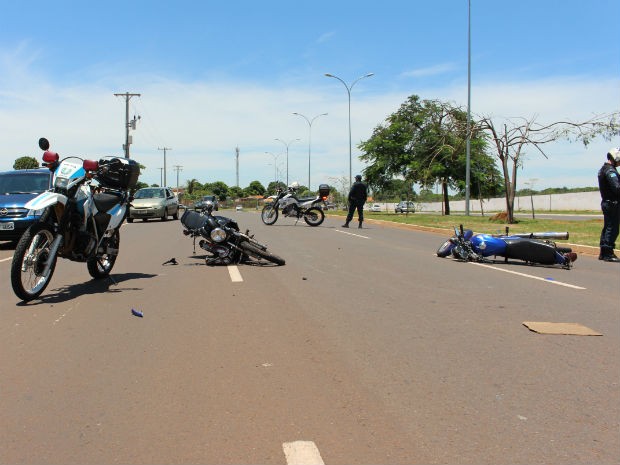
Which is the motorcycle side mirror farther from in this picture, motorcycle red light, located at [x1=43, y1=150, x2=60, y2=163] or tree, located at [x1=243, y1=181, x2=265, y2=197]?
tree, located at [x1=243, y1=181, x2=265, y2=197]

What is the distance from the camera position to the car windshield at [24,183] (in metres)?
14.3

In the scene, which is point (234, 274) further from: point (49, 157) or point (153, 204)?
point (153, 204)

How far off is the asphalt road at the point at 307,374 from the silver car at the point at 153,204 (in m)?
18.8

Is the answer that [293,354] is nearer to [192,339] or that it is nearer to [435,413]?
[192,339]

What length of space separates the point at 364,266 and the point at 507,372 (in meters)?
6.07

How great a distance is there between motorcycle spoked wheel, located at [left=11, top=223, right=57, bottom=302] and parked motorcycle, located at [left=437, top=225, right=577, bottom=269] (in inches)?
291

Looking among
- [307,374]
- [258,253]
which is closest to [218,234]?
[258,253]

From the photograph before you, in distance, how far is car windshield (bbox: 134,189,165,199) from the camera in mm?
28234

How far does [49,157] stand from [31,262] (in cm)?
133

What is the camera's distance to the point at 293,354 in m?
4.91

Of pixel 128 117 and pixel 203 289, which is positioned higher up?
pixel 128 117

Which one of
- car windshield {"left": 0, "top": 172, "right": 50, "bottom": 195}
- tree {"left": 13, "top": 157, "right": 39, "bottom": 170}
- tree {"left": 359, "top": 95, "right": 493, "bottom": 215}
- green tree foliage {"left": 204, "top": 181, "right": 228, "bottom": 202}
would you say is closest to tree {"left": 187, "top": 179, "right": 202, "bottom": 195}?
green tree foliage {"left": 204, "top": 181, "right": 228, "bottom": 202}

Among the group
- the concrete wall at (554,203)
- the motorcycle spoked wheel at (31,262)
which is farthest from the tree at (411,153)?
the motorcycle spoked wheel at (31,262)

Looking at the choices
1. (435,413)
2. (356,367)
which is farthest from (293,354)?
(435,413)
